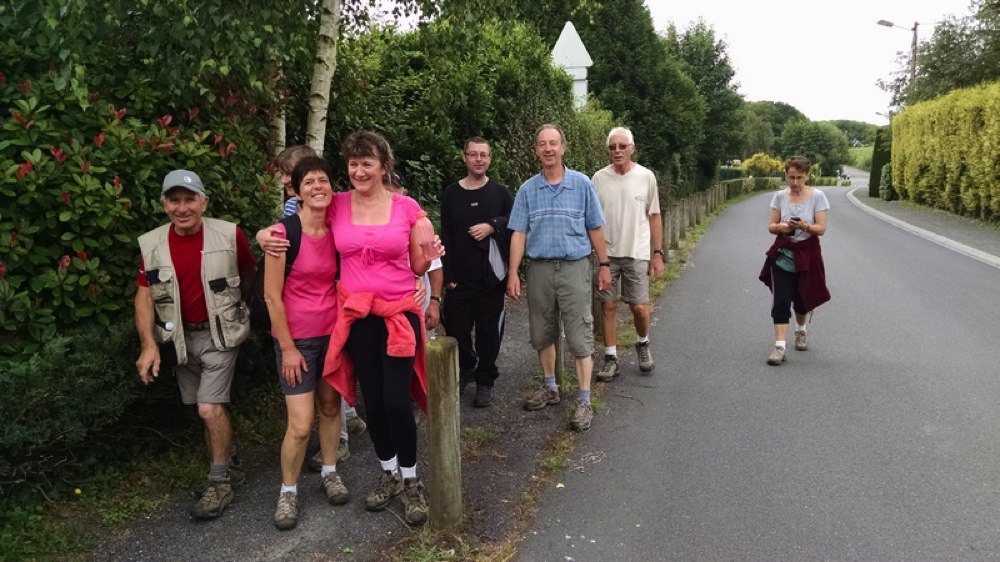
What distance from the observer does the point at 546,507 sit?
380cm

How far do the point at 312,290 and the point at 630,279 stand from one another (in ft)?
9.96

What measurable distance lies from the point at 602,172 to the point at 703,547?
3.24m

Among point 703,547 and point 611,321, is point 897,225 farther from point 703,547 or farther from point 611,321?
point 703,547

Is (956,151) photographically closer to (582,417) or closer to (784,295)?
(784,295)

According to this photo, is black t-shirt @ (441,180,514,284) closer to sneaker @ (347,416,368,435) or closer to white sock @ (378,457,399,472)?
sneaker @ (347,416,368,435)

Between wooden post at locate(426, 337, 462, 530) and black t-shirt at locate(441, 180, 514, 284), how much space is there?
1.69m

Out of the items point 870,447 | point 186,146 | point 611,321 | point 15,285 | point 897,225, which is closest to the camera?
point 15,285

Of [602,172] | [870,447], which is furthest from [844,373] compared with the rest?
[602,172]

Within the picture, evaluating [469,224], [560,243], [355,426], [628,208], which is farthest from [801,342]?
[355,426]

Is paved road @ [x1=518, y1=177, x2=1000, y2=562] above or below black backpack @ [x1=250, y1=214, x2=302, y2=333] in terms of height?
below

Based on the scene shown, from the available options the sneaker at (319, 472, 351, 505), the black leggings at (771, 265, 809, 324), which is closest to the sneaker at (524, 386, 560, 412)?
the sneaker at (319, 472, 351, 505)

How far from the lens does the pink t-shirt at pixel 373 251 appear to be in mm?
3395

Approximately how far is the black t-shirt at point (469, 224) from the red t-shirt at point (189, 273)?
70.8 inches

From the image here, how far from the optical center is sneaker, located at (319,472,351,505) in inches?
147
